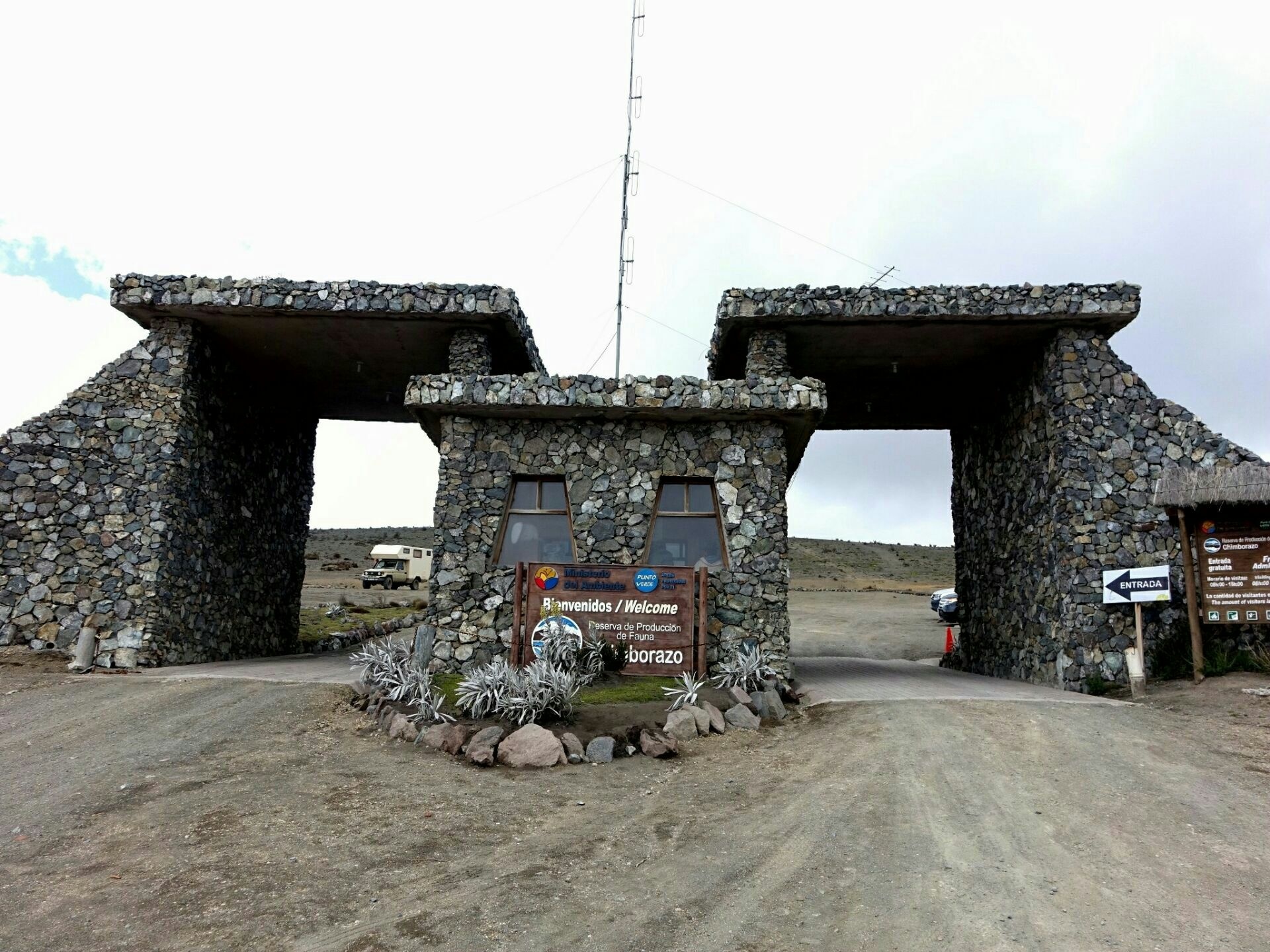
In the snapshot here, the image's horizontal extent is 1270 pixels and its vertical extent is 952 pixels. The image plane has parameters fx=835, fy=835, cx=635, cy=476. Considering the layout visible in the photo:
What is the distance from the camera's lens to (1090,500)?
12.5m

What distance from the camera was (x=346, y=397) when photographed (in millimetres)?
17688

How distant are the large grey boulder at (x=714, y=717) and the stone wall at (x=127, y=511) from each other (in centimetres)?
882

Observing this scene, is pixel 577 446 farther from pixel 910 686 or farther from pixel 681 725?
pixel 910 686

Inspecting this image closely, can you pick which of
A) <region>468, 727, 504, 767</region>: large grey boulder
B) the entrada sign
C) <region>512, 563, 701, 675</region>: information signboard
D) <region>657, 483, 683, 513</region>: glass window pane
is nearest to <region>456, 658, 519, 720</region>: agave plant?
<region>468, 727, 504, 767</region>: large grey boulder

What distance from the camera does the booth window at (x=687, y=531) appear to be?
39.3 feet

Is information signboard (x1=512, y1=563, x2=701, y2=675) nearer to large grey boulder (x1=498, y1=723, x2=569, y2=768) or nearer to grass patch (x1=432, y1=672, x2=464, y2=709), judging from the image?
grass patch (x1=432, y1=672, x2=464, y2=709)


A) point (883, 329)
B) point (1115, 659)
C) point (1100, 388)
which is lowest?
point (1115, 659)

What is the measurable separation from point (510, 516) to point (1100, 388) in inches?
360

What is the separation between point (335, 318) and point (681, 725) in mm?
8348

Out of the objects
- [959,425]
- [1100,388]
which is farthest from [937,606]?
[1100,388]

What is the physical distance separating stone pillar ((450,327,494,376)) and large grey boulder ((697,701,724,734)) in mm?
6253

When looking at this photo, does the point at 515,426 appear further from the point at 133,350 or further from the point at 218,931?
the point at 218,931

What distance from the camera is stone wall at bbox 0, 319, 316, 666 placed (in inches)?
510

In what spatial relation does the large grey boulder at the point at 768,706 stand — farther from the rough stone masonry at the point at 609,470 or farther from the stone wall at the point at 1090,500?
the stone wall at the point at 1090,500
